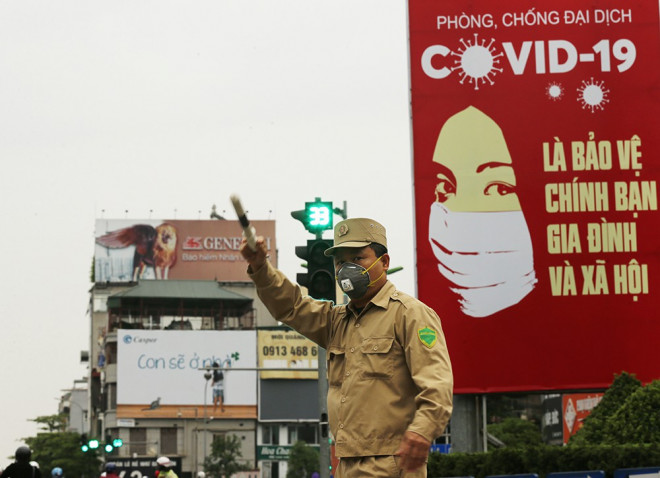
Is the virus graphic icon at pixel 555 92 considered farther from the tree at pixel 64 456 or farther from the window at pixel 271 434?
the window at pixel 271 434

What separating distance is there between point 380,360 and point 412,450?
545 millimetres

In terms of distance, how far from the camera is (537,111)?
24297 mm

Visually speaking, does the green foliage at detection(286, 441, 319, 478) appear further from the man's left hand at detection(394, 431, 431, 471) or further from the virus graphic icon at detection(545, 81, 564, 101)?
the man's left hand at detection(394, 431, 431, 471)

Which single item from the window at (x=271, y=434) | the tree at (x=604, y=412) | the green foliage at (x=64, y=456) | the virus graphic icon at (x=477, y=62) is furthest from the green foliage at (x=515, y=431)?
the tree at (x=604, y=412)

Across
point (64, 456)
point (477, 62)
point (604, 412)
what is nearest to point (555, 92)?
point (477, 62)

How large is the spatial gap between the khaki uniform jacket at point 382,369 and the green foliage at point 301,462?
279 feet

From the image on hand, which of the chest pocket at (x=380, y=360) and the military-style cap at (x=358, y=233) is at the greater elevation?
the military-style cap at (x=358, y=233)

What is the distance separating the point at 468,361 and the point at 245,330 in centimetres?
7946

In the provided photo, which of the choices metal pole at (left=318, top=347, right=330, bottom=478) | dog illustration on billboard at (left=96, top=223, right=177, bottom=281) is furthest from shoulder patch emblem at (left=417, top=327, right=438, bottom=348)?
dog illustration on billboard at (left=96, top=223, right=177, bottom=281)

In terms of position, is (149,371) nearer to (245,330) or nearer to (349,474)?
(245,330)

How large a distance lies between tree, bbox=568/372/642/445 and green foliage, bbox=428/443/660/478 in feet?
5.77

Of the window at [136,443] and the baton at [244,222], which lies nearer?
the baton at [244,222]

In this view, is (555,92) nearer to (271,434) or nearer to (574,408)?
(574,408)

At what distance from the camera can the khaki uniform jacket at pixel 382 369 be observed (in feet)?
17.5
